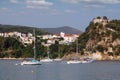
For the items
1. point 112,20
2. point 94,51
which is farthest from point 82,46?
point 112,20

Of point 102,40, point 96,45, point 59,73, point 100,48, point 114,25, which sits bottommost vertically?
point 100,48

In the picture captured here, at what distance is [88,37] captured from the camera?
193 metres

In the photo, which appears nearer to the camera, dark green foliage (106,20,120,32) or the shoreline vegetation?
the shoreline vegetation

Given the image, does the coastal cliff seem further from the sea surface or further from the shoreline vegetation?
the sea surface

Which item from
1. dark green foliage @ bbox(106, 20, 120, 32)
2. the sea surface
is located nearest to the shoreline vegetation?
dark green foliage @ bbox(106, 20, 120, 32)

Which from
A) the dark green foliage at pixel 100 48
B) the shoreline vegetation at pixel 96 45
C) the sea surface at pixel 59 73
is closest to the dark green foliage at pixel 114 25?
the shoreline vegetation at pixel 96 45

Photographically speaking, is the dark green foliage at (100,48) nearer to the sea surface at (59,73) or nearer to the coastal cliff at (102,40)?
the coastal cliff at (102,40)

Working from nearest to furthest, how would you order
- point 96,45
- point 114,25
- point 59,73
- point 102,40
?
1. point 59,73
2. point 96,45
3. point 102,40
4. point 114,25

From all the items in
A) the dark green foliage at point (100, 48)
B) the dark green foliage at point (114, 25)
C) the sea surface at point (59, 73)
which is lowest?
the dark green foliage at point (100, 48)

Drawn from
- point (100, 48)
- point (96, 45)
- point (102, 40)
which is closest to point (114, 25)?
point (102, 40)

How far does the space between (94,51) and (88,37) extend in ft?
40.3

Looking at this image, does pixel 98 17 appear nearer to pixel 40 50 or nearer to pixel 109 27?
pixel 109 27

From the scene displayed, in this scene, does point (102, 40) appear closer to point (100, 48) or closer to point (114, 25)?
point (100, 48)

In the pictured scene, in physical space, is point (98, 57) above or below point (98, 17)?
below
